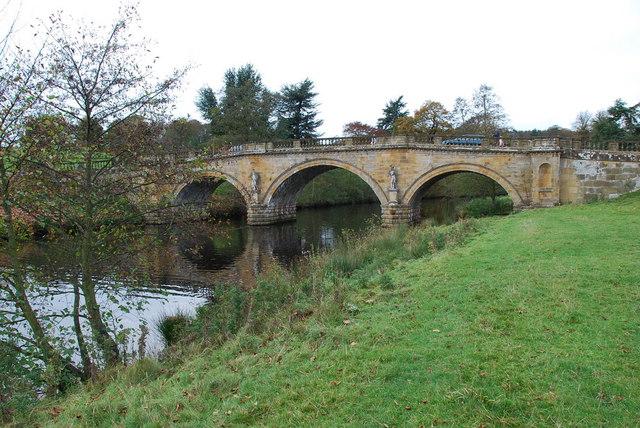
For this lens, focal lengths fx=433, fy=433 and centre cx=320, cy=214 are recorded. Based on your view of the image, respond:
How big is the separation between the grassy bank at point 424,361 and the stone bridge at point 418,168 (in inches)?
328

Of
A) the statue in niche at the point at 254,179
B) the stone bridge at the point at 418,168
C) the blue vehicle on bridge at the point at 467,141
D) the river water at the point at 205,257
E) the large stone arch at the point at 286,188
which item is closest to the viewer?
the river water at the point at 205,257

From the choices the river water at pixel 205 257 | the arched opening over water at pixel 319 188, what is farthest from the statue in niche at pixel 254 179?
the river water at pixel 205 257

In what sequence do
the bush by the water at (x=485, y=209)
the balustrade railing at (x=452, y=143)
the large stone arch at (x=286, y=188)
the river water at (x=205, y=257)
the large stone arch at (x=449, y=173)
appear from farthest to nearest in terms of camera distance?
1. the large stone arch at (x=286, y=188)
2. the bush by the water at (x=485, y=209)
3. the large stone arch at (x=449, y=173)
4. the balustrade railing at (x=452, y=143)
5. the river water at (x=205, y=257)

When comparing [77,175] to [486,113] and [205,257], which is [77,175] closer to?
[205,257]

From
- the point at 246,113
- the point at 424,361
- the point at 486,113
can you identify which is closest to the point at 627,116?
the point at 486,113

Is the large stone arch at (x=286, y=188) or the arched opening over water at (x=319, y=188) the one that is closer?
the large stone arch at (x=286, y=188)

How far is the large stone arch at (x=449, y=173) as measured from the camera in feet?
66.4

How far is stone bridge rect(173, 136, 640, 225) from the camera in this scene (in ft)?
60.3

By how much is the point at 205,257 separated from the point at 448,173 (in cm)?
1298

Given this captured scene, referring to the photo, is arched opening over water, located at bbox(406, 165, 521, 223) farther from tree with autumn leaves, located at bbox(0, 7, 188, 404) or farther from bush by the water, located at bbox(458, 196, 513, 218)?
tree with autumn leaves, located at bbox(0, 7, 188, 404)

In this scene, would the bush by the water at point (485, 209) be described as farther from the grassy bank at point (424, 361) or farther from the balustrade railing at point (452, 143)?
the grassy bank at point (424, 361)

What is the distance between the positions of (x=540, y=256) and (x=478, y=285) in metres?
2.29

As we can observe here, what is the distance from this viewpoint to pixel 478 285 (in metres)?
6.02

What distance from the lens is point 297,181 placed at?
28.4 metres
